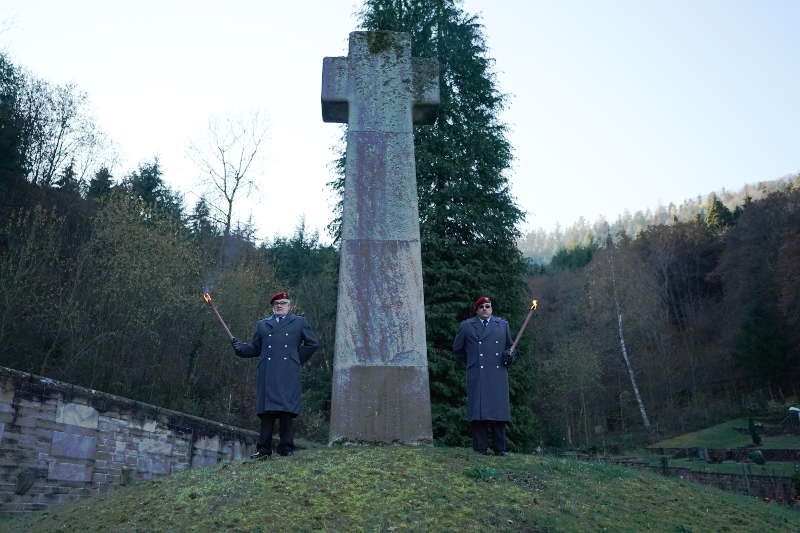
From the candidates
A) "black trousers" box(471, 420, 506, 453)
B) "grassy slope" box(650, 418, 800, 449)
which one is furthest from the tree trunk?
"black trousers" box(471, 420, 506, 453)

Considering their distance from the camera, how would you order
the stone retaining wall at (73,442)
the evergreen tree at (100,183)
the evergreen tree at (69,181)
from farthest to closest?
1. the evergreen tree at (100,183)
2. the evergreen tree at (69,181)
3. the stone retaining wall at (73,442)

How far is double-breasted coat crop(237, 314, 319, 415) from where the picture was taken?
677 centimetres

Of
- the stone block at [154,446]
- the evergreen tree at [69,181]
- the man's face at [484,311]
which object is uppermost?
the evergreen tree at [69,181]

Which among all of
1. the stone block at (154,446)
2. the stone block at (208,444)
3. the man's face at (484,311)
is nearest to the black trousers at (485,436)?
the man's face at (484,311)

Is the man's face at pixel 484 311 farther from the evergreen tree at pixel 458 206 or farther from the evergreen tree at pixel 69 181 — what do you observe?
the evergreen tree at pixel 69 181

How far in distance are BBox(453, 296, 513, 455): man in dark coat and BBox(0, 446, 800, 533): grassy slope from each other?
0.45m

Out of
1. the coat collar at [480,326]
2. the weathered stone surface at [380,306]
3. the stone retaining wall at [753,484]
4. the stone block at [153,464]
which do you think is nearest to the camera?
the coat collar at [480,326]

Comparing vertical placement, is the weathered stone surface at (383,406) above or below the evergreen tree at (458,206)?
below

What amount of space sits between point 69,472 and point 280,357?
6280 mm

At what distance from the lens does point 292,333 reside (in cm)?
706

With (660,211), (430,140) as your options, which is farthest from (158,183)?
(660,211)

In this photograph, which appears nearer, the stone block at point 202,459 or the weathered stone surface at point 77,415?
the weathered stone surface at point 77,415

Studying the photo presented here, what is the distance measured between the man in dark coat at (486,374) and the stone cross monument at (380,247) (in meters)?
0.55

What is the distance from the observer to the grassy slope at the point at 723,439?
29639 mm
